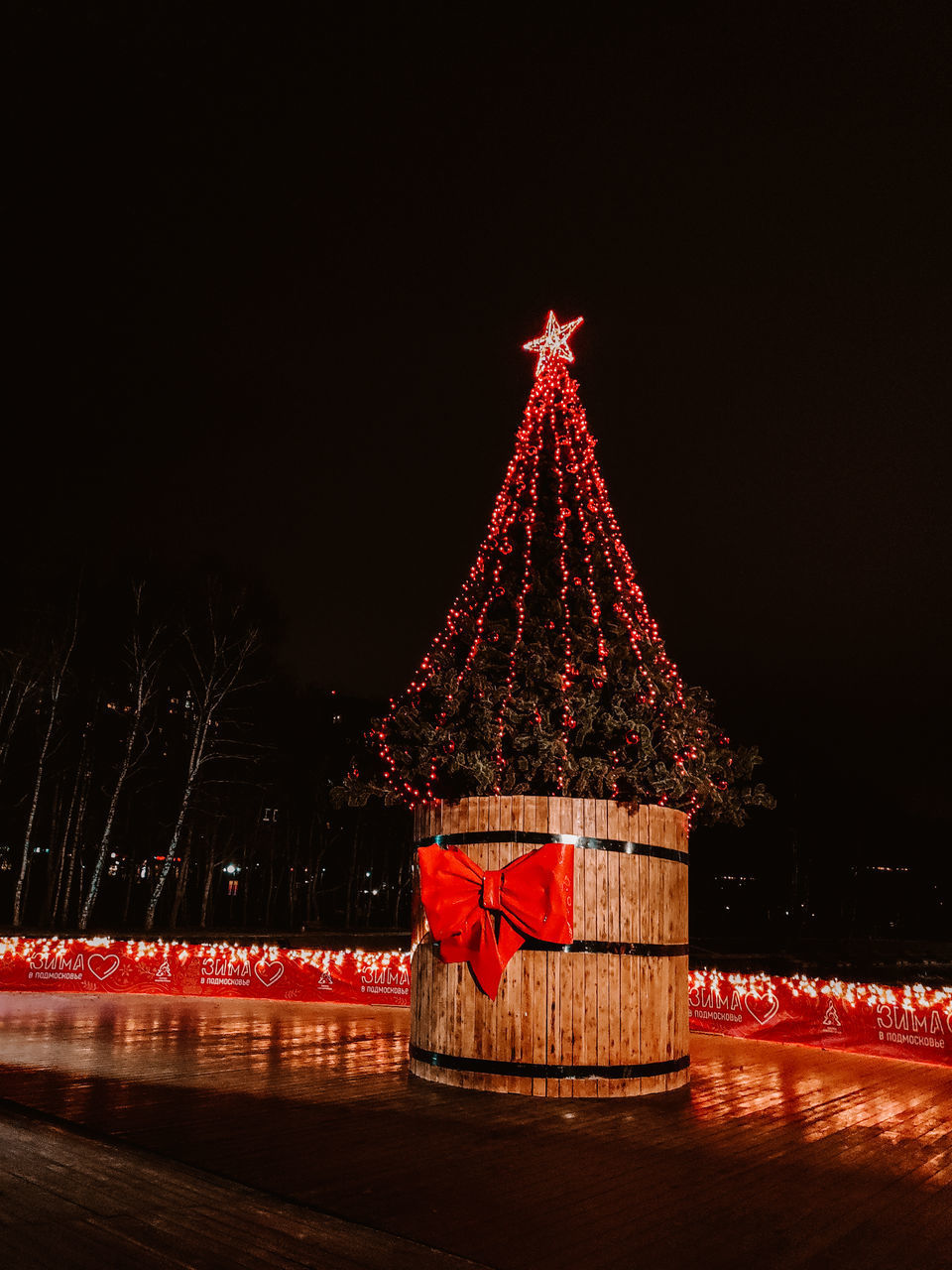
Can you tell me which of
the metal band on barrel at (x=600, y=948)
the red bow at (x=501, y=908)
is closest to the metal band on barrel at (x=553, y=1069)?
the red bow at (x=501, y=908)

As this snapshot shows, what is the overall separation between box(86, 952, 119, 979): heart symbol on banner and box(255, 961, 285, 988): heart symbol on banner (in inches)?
88.9

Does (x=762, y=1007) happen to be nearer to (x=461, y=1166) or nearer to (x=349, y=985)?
(x=349, y=985)

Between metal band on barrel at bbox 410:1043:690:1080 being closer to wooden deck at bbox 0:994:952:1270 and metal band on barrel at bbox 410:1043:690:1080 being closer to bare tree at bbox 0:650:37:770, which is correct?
wooden deck at bbox 0:994:952:1270

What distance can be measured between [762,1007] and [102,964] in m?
9.75

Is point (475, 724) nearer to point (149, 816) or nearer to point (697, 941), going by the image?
point (149, 816)

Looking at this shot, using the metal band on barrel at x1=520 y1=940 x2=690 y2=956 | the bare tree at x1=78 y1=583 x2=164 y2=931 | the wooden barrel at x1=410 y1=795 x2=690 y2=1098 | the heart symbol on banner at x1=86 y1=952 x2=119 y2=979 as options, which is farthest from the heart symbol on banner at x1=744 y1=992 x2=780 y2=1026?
the bare tree at x1=78 y1=583 x2=164 y2=931

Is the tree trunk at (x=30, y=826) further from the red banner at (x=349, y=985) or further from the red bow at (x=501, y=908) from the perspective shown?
the red bow at (x=501, y=908)

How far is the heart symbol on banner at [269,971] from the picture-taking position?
14453 mm

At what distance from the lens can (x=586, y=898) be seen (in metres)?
7.84

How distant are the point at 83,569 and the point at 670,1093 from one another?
18.3 m

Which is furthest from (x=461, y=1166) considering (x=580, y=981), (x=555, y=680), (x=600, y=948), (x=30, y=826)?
(x=30, y=826)

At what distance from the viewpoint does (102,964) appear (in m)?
14.9

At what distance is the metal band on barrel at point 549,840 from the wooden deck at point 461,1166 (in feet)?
6.20

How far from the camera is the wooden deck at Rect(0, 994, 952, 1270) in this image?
14.0ft
